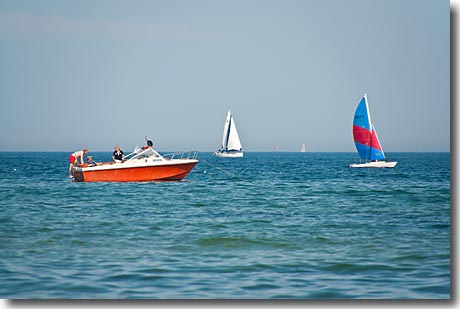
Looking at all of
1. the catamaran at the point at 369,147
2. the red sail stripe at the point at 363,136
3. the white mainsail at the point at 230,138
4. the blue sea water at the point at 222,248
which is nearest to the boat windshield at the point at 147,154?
the blue sea water at the point at 222,248

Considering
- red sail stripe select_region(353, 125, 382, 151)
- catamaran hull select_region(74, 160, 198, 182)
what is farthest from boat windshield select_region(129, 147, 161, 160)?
red sail stripe select_region(353, 125, 382, 151)

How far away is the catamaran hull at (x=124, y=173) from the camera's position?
56.7ft

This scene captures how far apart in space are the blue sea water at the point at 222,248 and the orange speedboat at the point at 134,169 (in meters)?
3.02

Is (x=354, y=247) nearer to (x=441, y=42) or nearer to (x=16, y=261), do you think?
(x=441, y=42)

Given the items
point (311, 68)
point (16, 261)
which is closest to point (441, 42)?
point (311, 68)

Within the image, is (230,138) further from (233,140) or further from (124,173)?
(124,173)

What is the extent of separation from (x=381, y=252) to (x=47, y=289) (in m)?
3.85

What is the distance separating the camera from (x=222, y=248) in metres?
8.00

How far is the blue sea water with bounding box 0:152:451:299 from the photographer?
19.4ft

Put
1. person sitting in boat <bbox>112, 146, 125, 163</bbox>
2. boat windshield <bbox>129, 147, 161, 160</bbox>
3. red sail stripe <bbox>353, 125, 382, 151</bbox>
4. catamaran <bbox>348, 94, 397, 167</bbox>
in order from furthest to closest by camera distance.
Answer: catamaran <bbox>348, 94, 397, 167</bbox>
red sail stripe <bbox>353, 125, 382, 151</bbox>
person sitting in boat <bbox>112, 146, 125, 163</bbox>
boat windshield <bbox>129, 147, 161, 160</bbox>

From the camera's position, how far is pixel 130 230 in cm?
955

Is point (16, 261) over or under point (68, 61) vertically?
under

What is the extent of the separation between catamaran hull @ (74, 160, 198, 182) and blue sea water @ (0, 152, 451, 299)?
9.91ft

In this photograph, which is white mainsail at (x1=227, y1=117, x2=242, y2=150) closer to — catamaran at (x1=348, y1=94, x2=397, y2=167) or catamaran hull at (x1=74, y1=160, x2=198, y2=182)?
catamaran at (x1=348, y1=94, x2=397, y2=167)
